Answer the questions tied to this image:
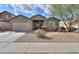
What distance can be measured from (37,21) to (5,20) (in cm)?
181

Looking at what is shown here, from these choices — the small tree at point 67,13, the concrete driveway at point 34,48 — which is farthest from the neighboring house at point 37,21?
the concrete driveway at point 34,48

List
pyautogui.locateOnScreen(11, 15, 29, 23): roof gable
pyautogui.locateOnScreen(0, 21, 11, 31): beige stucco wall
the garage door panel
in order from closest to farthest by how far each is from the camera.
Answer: the garage door panel < pyautogui.locateOnScreen(0, 21, 11, 31): beige stucco wall < pyautogui.locateOnScreen(11, 15, 29, 23): roof gable

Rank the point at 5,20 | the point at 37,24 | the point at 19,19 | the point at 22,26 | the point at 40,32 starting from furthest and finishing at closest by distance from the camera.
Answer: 1. the point at 40,32
2. the point at 19,19
3. the point at 37,24
4. the point at 5,20
5. the point at 22,26

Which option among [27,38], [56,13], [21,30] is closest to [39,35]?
[27,38]

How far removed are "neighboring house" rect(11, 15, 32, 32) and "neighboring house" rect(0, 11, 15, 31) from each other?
0.84 ft

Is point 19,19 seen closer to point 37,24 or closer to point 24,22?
point 24,22

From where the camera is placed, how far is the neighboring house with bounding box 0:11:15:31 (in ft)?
32.9

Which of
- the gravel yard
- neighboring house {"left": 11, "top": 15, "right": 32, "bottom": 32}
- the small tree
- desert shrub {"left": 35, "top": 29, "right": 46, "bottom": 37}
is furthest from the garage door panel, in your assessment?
the small tree

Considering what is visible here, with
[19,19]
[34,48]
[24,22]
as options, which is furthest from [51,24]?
[34,48]

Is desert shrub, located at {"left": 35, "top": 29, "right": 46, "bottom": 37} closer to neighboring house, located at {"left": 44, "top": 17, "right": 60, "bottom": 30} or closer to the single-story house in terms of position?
the single-story house

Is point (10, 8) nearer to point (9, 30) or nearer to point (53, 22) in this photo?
point (9, 30)

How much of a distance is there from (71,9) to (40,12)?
9.68ft

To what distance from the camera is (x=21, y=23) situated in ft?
34.4

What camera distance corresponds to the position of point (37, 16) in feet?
34.7
